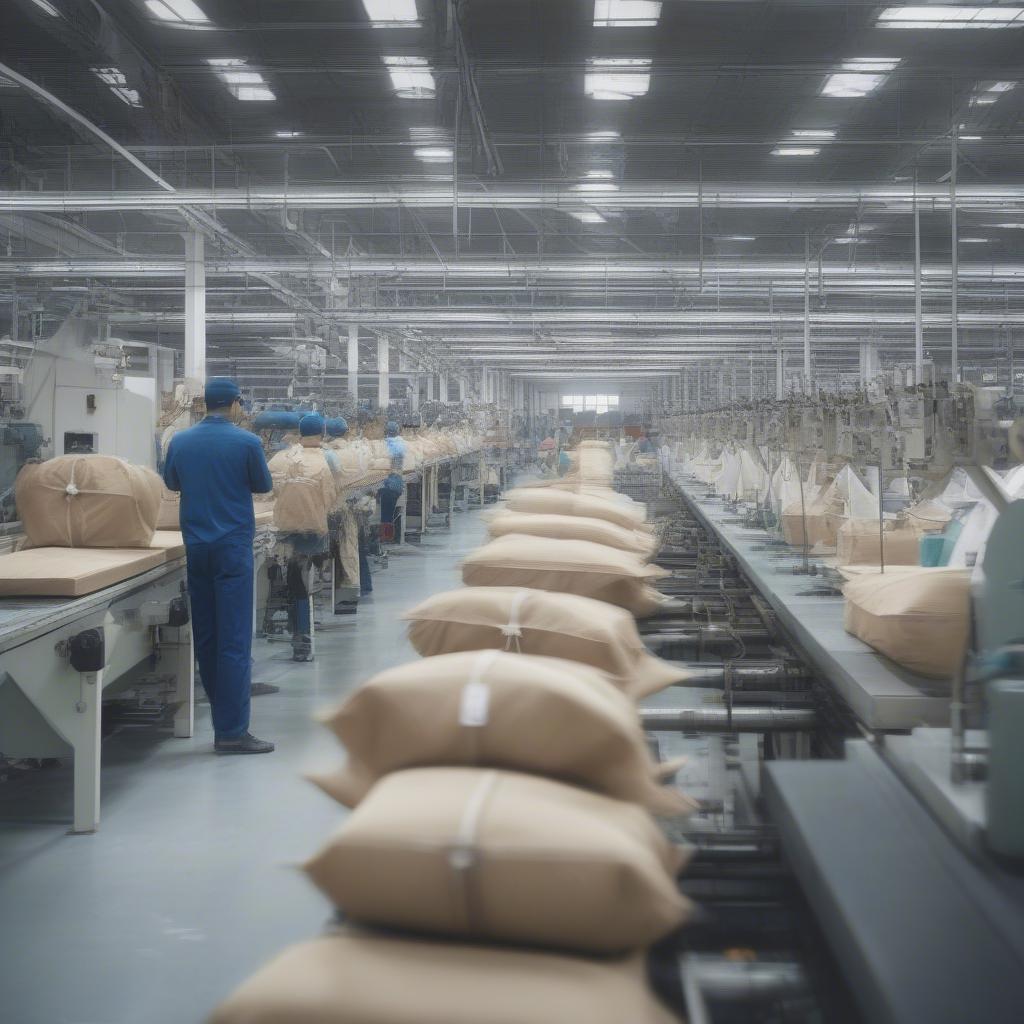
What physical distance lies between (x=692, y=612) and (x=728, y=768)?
1.94ft

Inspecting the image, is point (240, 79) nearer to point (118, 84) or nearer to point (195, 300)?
point (118, 84)

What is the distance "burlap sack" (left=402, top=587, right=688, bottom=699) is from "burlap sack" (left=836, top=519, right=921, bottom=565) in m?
1.83

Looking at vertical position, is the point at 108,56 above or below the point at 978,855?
above

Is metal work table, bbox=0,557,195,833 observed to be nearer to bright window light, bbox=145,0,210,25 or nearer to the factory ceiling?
the factory ceiling

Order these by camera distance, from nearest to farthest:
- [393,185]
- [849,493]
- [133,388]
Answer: [849,493]
[393,185]
[133,388]

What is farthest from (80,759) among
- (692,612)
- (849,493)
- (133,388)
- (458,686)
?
(133,388)

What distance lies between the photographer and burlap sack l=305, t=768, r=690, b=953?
46.4 inches

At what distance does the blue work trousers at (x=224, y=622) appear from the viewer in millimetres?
4621

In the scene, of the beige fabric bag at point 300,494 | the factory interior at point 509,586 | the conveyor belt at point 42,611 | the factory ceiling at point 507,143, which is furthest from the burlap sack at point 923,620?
the factory ceiling at point 507,143

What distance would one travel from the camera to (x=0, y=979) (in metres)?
2.70

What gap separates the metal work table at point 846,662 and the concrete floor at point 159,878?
1045mm

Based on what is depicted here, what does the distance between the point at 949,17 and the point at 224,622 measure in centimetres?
608

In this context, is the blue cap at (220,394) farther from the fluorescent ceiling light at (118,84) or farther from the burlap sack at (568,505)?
the fluorescent ceiling light at (118,84)

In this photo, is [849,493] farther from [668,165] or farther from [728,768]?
[668,165]
